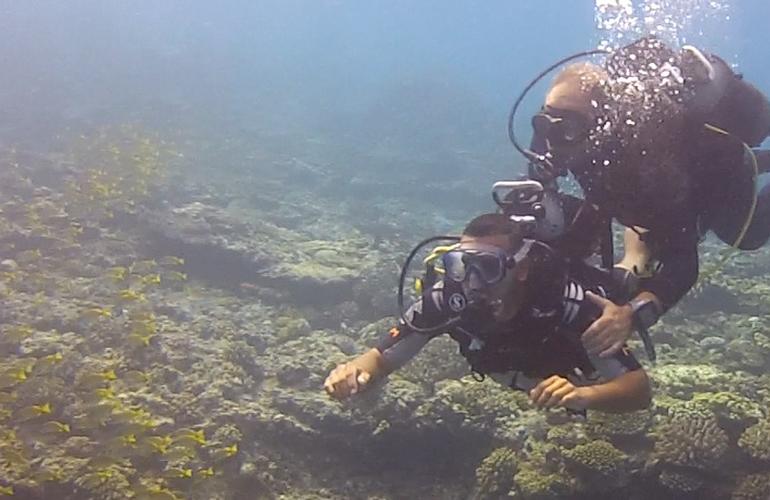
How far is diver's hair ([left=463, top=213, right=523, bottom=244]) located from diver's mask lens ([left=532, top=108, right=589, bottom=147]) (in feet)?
1.74

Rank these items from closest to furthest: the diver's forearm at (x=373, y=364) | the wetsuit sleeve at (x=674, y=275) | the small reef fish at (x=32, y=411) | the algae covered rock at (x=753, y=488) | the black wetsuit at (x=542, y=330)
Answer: the black wetsuit at (x=542, y=330), the wetsuit sleeve at (x=674, y=275), the diver's forearm at (x=373, y=364), the algae covered rock at (x=753, y=488), the small reef fish at (x=32, y=411)

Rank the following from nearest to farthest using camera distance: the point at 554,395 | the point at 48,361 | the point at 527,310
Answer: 1. the point at 554,395
2. the point at 527,310
3. the point at 48,361

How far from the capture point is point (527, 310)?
3045mm

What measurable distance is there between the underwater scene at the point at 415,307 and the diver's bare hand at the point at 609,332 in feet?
0.03

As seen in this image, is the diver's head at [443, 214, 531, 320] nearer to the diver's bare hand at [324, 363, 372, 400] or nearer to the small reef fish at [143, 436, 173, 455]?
the diver's bare hand at [324, 363, 372, 400]

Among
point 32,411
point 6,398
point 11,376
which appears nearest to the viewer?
point 32,411

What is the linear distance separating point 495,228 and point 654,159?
83cm

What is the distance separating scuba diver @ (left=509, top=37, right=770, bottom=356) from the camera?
10.1 feet

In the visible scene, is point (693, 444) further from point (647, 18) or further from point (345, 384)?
point (647, 18)

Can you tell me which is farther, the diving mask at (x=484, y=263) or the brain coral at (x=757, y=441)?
the brain coral at (x=757, y=441)

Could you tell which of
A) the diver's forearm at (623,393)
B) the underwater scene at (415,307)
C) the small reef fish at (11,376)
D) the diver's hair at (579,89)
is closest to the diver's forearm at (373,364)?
the underwater scene at (415,307)

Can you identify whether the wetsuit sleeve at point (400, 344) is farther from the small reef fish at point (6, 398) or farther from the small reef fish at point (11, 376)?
the small reef fish at point (6, 398)

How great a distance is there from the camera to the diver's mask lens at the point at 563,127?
3303 millimetres

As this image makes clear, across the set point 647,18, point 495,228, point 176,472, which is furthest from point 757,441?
point 647,18
